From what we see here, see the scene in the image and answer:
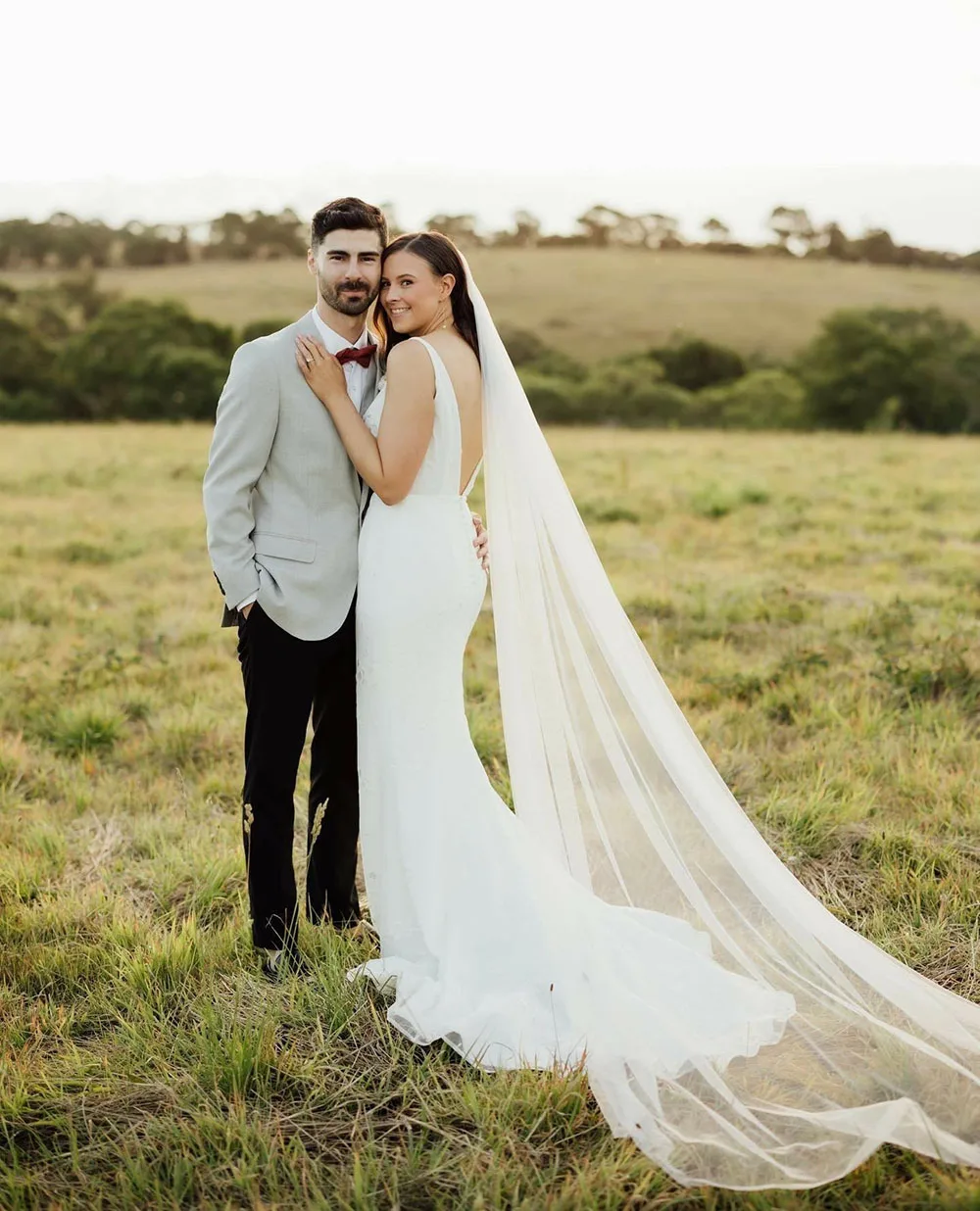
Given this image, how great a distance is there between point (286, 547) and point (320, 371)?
569 millimetres

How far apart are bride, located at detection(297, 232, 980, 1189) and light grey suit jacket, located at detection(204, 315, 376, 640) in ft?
0.27

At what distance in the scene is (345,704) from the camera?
393 centimetres

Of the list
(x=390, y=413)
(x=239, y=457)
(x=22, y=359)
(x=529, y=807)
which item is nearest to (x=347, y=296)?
(x=390, y=413)

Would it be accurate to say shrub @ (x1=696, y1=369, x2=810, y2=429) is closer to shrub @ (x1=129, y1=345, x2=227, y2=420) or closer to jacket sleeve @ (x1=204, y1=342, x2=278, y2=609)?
shrub @ (x1=129, y1=345, x2=227, y2=420)

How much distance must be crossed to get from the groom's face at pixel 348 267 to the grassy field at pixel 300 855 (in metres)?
2.14

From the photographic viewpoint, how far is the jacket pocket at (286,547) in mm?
3521

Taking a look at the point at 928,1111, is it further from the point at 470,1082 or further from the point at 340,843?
the point at 340,843

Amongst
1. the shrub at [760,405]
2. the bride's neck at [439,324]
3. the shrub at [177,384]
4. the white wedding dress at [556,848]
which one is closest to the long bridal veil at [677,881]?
the white wedding dress at [556,848]

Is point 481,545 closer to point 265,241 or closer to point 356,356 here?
point 356,356

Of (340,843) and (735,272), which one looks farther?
(735,272)

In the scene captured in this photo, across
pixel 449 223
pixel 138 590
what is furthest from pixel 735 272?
pixel 138 590

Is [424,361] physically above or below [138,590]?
above

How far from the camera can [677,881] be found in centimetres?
355

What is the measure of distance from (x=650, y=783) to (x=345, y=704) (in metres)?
1.13
